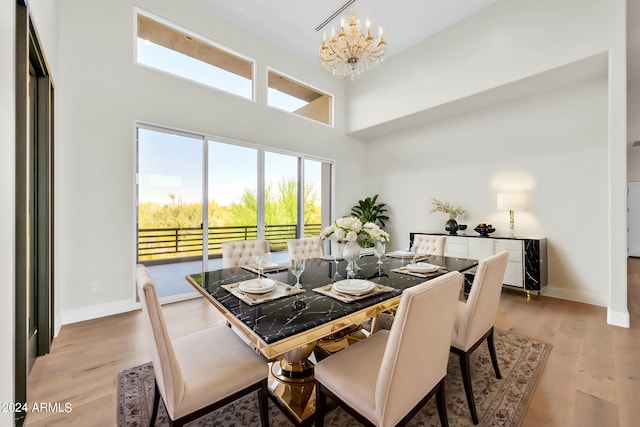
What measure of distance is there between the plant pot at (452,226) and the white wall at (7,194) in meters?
4.94

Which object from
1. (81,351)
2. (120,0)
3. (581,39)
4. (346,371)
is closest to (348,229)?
(346,371)

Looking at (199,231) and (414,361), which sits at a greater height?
(199,231)

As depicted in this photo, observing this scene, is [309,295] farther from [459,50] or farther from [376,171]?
[376,171]

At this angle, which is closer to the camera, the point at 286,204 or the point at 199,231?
the point at 199,231

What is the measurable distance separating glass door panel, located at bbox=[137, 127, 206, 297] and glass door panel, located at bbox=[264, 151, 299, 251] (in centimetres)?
112

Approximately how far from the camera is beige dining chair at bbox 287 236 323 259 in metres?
3.18

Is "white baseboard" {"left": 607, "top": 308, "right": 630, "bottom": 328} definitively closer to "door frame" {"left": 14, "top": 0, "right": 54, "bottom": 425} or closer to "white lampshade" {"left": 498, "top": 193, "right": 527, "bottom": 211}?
"white lampshade" {"left": 498, "top": 193, "right": 527, "bottom": 211}

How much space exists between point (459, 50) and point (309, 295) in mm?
4457

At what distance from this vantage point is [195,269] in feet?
13.8

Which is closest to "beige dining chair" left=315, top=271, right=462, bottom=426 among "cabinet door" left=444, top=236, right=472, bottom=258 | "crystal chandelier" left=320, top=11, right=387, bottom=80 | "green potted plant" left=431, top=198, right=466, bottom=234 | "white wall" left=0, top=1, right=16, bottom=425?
"white wall" left=0, top=1, right=16, bottom=425

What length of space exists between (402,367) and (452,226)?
13.1ft

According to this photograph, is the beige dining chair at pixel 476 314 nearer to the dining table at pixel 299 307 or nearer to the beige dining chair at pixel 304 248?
the dining table at pixel 299 307

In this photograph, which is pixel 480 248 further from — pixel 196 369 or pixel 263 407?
pixel 196 369

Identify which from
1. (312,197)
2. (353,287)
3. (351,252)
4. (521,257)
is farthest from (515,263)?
(312,197)
